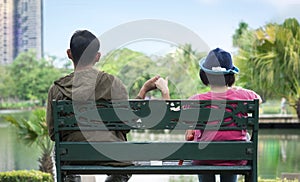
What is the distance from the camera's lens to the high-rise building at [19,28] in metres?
34.6

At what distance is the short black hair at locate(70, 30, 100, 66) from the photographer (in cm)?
239

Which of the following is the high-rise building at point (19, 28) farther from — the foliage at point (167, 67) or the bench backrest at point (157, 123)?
the bench backrest at point (157, 123)

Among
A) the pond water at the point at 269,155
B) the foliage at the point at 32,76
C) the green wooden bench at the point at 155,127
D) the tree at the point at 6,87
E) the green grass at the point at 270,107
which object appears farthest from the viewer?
the tree at the point at 6,87

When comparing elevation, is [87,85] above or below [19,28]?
below

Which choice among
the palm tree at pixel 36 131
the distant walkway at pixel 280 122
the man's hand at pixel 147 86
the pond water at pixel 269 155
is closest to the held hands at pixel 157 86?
the man's hand at pixel 147 86

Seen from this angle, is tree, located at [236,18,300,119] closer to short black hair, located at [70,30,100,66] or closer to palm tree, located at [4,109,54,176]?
palm tree, located at [4,109,54,176]

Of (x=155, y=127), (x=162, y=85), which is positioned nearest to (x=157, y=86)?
(x=162, y=85)

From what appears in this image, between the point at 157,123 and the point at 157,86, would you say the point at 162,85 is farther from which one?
the point at 157,123

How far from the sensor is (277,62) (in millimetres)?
19016

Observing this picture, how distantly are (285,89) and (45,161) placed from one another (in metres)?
14.0

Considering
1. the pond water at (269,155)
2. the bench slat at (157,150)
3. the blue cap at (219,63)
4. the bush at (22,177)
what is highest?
the blue cap at (219,63)

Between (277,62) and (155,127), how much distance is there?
56.3 feet

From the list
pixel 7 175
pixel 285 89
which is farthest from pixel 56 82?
pixel 285 89

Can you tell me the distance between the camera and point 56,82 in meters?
2.38
